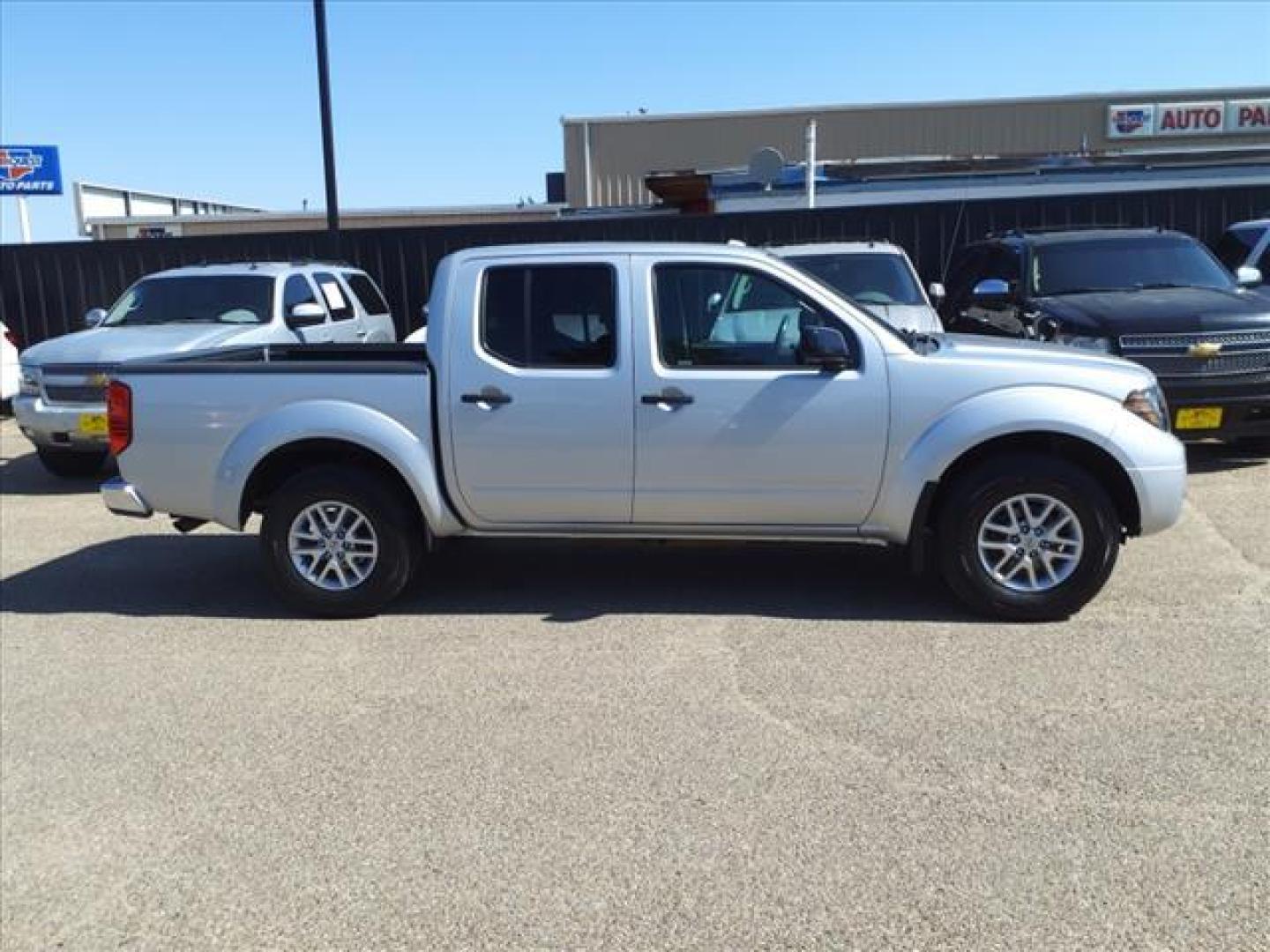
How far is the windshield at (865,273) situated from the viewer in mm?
9750

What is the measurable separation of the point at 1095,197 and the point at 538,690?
11.8m

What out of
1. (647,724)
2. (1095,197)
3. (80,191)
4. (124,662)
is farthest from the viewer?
(80,191)

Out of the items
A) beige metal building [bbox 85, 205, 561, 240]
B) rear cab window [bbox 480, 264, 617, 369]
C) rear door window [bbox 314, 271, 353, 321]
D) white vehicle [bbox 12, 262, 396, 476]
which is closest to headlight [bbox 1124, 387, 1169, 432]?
rear cab window [bbox 480, 264, 617, 369]

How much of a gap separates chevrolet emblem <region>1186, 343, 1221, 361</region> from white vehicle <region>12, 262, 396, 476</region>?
6356 mm

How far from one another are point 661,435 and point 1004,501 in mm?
1677

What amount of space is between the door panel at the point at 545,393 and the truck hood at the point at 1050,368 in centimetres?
160

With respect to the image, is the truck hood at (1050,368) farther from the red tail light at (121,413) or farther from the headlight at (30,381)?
the headlight at (30,381)

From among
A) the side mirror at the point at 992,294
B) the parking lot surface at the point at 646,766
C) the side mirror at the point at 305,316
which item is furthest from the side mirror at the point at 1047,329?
the side mirror at the point at 305,316

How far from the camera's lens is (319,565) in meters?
5.88

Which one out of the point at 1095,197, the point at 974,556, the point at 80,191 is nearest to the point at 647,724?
the point at 974,556

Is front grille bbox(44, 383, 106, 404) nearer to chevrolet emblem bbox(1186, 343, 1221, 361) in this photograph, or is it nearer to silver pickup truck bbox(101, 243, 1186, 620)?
silver pickup truck bbox(101, 243, 1186, 620)

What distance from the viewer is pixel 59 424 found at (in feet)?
31.1

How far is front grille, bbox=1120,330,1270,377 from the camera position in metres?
8.30

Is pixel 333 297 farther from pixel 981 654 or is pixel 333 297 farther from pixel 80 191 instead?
pixel 80 191
